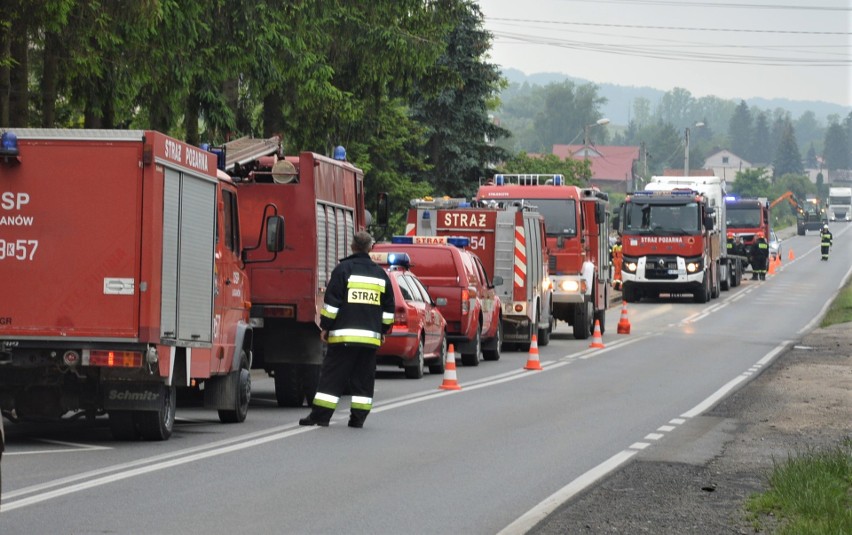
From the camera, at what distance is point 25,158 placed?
1266cm

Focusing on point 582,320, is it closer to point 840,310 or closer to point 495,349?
point 495,349

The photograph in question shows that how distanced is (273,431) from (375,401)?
158 inches

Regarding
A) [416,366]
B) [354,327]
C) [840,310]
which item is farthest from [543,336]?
[354,327]

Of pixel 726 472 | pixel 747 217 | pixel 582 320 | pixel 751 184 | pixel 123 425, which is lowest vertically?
pixel 726 472

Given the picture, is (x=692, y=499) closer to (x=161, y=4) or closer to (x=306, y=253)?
(x=306, y=253)

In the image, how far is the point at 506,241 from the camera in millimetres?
29828

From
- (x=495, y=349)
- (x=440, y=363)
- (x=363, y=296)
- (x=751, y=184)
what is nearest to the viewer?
(x=363, y=296)

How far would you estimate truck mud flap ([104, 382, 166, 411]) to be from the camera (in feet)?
42.3

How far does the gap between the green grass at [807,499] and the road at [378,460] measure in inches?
50.8

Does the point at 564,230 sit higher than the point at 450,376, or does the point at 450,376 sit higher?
the point at 564,230

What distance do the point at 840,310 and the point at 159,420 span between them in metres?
35.0

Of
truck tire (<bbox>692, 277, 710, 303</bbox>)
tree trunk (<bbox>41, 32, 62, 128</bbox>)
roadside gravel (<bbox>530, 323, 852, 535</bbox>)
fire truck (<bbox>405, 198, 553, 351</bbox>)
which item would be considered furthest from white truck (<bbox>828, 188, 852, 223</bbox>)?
tree trunk (<bbox>41, 32, 62, 128</bbox>)

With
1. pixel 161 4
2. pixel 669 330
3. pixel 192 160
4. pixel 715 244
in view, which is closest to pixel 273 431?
pixel 192 160

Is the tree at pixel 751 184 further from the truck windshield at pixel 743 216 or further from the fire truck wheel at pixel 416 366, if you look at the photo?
the fire truck wheel at pixel 416 366
